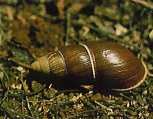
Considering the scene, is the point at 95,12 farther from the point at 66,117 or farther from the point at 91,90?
the point at 66,117

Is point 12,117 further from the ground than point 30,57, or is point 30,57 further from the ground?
point 30,57

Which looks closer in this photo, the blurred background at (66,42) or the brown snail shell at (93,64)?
the brown snail shell at (93,64)

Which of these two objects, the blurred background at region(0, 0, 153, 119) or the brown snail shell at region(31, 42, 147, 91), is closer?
the brown snail shell at region(31, 42, 147, 91)

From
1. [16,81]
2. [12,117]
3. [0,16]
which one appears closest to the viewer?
[12,117]

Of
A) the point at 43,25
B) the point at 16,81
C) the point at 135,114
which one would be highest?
the point at 43,25

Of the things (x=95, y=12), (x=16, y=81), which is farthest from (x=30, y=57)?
(x=95, y=12)
